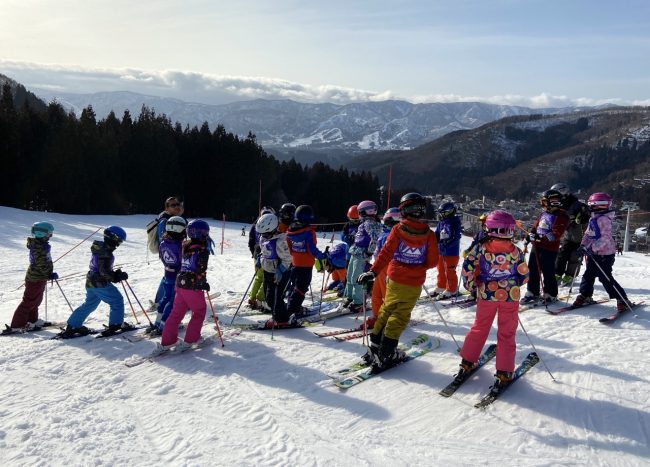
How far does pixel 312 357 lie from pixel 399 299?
1.51 meters

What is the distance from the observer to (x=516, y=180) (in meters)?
158

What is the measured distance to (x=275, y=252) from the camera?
7.32 m

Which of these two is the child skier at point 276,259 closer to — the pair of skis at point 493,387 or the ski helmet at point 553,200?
the pair of skis at point 493,387

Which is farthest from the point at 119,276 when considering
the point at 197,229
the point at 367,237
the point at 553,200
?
the point at 553,200

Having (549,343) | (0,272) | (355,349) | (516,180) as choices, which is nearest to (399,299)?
(355,349)

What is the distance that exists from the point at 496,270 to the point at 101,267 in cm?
547

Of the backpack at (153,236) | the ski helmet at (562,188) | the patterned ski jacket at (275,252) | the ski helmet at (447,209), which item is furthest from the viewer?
the ski helmet at (447,209)

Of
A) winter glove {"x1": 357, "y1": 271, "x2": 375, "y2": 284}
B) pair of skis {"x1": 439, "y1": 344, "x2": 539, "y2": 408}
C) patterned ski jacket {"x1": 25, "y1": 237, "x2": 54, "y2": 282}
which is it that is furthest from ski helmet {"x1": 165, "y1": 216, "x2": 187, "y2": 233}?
pair of skis {"x1": 439, "y1": 344, "x2": 539, "y2": 408}

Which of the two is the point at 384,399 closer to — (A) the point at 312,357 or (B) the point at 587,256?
(A) the point at 312,357

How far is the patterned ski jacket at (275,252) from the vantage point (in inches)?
286

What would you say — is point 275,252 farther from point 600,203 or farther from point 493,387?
point 600,203

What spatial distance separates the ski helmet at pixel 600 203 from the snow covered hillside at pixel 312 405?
1734 mm

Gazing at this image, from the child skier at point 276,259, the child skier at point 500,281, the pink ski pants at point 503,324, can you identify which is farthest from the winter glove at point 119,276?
the pink ski pants at point 503,324

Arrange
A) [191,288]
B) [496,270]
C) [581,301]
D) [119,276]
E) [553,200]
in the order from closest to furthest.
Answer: [496,270]
[191,288]
[119,276]
[581,301]
[553,200]
